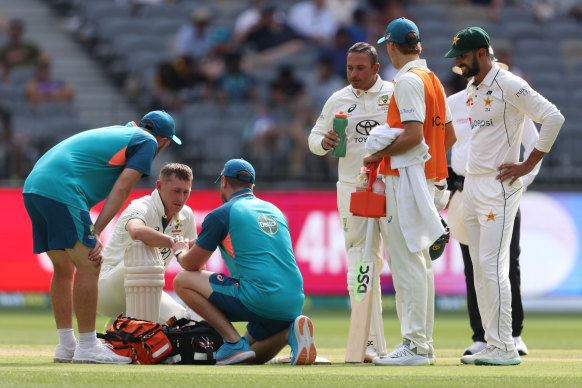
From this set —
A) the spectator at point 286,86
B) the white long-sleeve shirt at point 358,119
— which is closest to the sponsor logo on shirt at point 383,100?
the white long-sleeve shirt at point 358,119

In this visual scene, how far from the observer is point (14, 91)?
1800cm

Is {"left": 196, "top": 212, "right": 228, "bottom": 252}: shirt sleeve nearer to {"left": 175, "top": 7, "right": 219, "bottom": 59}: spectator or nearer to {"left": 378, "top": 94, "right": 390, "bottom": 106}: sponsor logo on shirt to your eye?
{"left": 378, "top": 94, "right": 390, "bottom": 106}: sponsor logo on shirt

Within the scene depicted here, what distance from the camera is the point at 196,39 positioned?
19.4 meters

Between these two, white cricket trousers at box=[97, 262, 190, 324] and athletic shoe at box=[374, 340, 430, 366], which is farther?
white cricket trousers at box=[97, 262, 190, 324]

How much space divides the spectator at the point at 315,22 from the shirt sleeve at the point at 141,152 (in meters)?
12.2

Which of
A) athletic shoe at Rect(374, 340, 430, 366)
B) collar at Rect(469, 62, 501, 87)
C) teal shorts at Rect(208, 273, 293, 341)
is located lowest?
athletic shoe at Rect(374, 340, 430, 366)

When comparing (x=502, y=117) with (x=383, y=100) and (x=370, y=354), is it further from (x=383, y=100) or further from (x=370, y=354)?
(x=370, y=354)

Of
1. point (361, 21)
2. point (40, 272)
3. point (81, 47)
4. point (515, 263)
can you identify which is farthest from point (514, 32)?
point (515, 263)

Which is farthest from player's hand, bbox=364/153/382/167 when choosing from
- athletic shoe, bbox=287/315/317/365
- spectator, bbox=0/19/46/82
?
spectator, bbox=0/19/46/82

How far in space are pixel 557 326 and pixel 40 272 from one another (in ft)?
25.0

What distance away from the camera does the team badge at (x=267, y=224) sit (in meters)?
8.02

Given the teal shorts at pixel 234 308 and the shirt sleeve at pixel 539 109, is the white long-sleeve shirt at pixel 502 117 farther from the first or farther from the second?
the teal shorts at pixel 234 308

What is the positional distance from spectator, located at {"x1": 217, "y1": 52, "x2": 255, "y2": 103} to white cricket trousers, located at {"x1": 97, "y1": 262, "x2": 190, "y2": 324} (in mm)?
9300

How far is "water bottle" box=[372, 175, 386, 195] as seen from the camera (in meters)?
7.89
